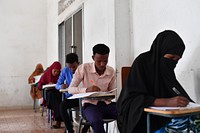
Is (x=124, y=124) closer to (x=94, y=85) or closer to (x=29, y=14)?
(x=94, y=85)

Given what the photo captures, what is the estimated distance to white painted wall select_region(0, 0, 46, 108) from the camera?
26.1 feet

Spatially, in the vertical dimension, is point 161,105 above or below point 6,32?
below

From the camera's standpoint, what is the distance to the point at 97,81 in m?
2.88

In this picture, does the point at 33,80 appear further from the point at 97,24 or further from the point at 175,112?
the point at 175,112

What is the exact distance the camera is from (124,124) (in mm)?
1849

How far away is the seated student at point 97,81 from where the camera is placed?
8.65ft

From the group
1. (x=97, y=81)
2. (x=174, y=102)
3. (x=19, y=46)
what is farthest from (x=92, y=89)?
(x=19, y=46)

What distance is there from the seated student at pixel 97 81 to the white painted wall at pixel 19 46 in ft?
18.4

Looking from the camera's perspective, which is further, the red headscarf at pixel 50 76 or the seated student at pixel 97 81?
the red headscarf at pixel 50 76

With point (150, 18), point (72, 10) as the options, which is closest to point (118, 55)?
point (150, 18)

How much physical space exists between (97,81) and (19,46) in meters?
5.84

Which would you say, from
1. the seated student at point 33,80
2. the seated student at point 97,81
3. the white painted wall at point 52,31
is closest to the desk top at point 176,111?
the seated student at point 97,81

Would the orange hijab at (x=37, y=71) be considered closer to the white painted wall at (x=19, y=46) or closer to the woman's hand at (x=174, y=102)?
the white painted wall at (x=19, y=46)

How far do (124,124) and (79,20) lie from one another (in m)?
3.67
